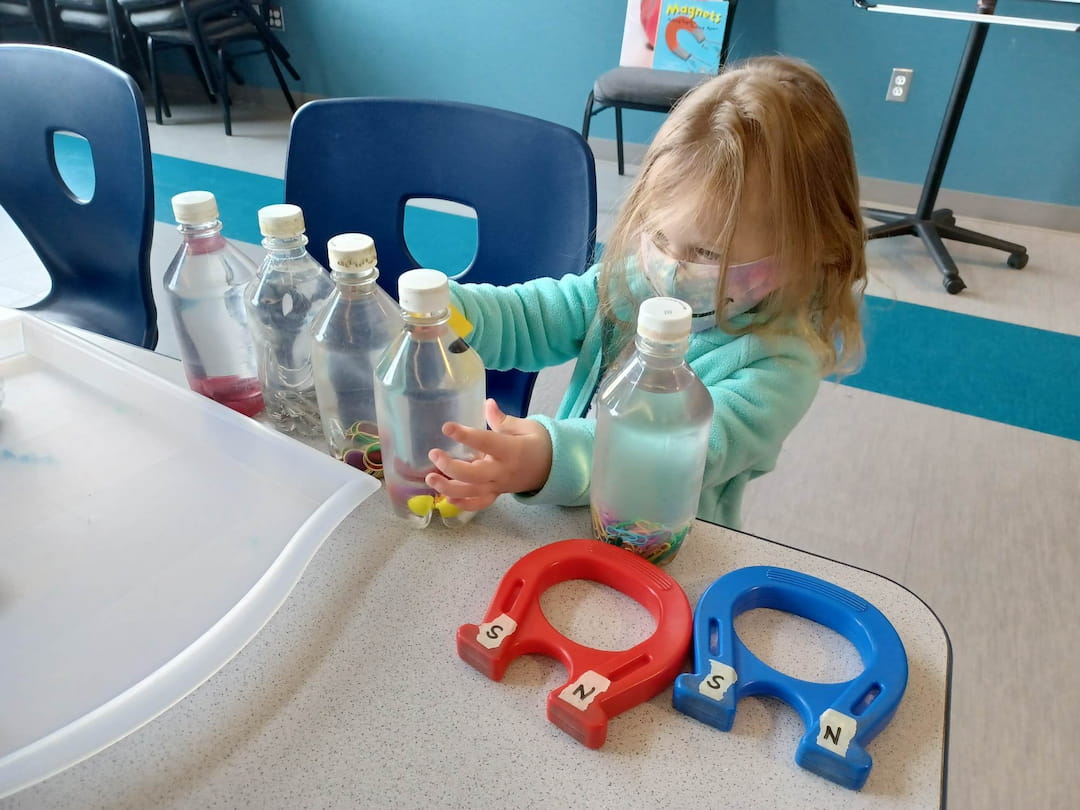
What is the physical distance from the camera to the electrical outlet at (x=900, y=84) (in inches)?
110

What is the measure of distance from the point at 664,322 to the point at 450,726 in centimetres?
27

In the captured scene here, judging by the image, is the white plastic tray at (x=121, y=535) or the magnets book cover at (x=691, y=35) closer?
the white plastic tray at (x=121, y=535)

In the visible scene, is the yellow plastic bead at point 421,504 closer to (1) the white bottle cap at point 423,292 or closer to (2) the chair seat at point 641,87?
(1) the white bottle cap at point 423,292

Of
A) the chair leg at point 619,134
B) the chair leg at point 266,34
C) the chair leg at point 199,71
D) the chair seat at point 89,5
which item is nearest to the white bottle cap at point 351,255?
the chair leg at point 619,134

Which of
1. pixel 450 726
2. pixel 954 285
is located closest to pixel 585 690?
pixel 450 726

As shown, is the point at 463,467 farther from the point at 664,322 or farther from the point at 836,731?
the point at 836,731

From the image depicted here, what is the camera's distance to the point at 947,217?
264 centimetres

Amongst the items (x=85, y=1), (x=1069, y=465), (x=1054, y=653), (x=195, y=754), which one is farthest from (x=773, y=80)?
(x=85, y=1)

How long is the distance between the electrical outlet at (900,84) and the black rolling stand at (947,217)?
0.29 meters

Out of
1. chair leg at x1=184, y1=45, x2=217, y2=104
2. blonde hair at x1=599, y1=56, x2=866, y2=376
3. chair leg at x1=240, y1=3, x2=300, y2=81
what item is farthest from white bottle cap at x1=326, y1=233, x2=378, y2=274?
chair leg at x1=184, y1=45, x2=217, y2=104

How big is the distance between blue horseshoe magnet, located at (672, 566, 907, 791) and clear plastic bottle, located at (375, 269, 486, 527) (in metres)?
0.21

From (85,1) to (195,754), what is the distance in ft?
14.3

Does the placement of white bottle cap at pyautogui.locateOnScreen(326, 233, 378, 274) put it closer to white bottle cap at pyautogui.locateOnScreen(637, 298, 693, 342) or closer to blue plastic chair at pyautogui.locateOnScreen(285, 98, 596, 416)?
white bottle cap at pyautogui.locateOnScreen(637, 298, 693, 342)

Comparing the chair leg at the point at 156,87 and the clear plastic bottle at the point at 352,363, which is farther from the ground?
the clear plastic bottle at the point at 352,363
